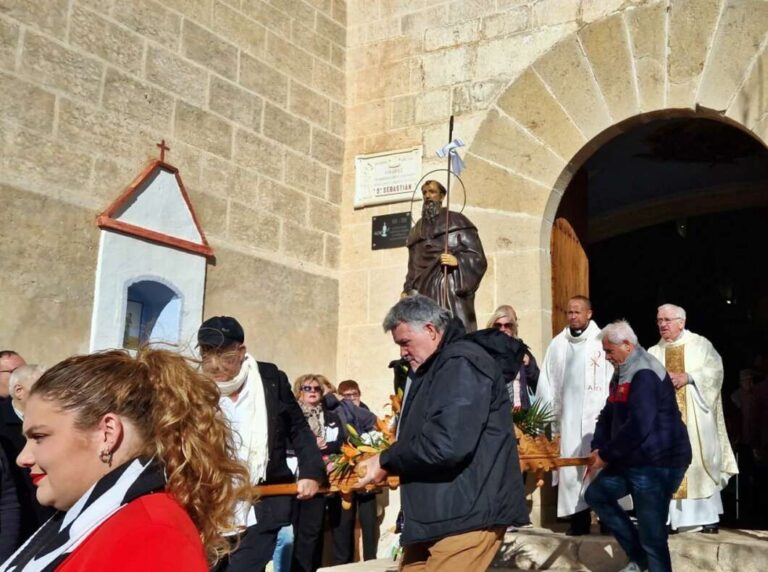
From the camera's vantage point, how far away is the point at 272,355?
24.7ft

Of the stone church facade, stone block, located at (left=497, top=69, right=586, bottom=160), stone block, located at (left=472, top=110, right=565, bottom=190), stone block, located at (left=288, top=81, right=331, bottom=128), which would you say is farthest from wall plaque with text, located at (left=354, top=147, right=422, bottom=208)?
stone block, located at (left=497, top=69, right=586, bottom=160)

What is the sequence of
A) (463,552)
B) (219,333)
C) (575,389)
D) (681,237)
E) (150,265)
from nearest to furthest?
(463,552)
(219,333)
(150,265)
(575,389)
(681,237)

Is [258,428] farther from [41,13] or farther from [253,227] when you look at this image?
[253,227]

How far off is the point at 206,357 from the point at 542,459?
229cm

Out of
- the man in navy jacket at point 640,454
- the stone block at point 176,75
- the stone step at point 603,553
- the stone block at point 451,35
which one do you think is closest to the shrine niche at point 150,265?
the stone block at point 176,75

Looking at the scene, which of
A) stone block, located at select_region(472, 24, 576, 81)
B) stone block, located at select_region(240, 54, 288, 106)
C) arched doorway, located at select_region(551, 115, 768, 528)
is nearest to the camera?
stone block, located at select_region(240, 54, 288, 106)

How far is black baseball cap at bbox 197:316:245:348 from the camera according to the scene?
362cm

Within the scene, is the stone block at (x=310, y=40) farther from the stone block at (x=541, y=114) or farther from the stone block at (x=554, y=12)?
the stone block at (x=554, y=12)

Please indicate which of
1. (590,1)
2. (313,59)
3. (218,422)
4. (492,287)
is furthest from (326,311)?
(218,422)

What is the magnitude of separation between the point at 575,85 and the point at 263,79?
2.69 meters

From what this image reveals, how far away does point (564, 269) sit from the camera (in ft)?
25.8

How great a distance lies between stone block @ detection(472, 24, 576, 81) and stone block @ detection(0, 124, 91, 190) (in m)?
3.63

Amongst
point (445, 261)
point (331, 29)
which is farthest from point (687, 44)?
point (331, 29)

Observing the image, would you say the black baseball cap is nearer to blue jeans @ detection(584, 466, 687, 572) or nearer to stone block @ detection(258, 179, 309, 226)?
blue jeans @ detection(584, 466, 687, 572)
